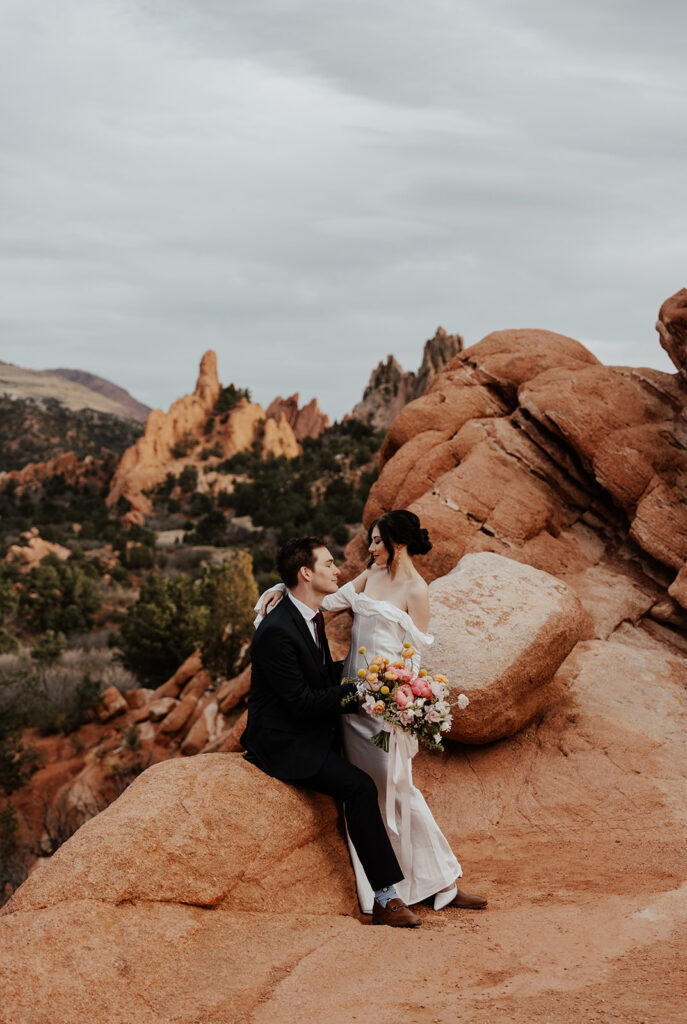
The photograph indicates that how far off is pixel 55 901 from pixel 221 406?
3294 inches

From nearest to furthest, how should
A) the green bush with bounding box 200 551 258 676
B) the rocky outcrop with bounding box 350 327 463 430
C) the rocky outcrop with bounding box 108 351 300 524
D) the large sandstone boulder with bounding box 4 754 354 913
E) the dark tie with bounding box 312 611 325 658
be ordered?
the large sandstone boulder with bounding box 4 754 354 913 → the dark tie with bounding box 312 611 325 658 → the green bush with bounding box 200 551 258 676 → the rocky outcrop with bounding box 350 327 463 430 → the rocky outcrop with bounding box 108 351 300 524

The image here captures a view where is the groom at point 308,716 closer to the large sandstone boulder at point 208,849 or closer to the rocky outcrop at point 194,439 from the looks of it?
the large sandstone boulder at point 208,849

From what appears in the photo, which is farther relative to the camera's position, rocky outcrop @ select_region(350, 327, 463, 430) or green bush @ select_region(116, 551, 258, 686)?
rocky outcrop @ select_region(350, 327, 463, 430)

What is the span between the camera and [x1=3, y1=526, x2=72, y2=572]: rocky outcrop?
42000 mm

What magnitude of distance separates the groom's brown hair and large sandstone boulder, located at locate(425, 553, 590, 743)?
2455 millimetres

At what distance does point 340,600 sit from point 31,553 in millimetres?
41041

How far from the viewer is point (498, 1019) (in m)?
3.35

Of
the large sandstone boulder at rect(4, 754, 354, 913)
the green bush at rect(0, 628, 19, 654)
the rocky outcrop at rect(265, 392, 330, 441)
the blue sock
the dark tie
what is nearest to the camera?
the large sandstone boulder at rect(4, 754, 354, 913)

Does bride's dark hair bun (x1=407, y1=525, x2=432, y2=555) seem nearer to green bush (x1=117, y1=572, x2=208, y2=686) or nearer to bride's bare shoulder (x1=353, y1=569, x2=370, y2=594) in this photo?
bride's bare shoulder (x1=353, y1=569, x2=370, y2=594)

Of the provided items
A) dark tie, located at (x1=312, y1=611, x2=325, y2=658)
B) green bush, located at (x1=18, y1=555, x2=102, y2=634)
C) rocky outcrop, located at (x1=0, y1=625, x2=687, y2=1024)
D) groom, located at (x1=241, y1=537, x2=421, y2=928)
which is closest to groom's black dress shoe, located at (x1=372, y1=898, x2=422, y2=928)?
groom, located at (x1=241, y1=537, x2=421, y2=928)

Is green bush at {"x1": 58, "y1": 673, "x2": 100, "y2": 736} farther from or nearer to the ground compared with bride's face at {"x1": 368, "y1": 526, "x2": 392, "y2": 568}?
nearer to the ground

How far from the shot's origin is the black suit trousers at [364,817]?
5.05 m

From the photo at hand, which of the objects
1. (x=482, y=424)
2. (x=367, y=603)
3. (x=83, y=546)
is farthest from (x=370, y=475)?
(x=367, y=603)

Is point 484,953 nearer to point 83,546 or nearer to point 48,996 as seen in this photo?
point 48,996
